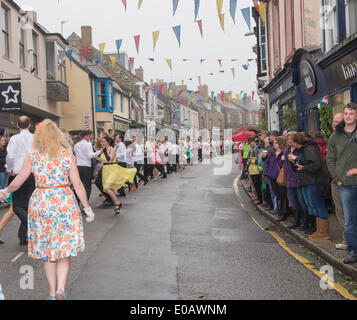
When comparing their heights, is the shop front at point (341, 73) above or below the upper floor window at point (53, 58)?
below

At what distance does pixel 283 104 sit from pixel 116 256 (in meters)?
14.7

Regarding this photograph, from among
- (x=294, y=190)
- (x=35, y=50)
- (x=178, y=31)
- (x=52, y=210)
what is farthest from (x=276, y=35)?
(x=52, y=210)

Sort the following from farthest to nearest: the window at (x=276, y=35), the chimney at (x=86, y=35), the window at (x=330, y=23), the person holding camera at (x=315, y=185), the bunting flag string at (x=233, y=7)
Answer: the chimney at (x=86, y=35) → the window at (x=276, y=35) → the window at (x=330, y=23) → the bunting flag string at (x=233, y=7) → the person holding camera at (x=315, y=185)

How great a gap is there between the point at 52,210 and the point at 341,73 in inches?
343

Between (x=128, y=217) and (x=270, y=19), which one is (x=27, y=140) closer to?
(x=128, y=217)

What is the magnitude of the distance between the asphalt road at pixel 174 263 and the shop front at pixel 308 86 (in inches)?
197

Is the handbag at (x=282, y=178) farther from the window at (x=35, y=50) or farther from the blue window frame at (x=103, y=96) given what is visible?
the blue window frame at (x=103, y=96)

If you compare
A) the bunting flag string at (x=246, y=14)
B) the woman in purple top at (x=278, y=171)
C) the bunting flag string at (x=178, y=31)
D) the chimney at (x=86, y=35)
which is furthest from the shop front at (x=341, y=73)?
the chimney at (x=86, y=35)

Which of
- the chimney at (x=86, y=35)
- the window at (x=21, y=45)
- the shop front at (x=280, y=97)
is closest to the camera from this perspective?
the shop front at (x=280, y=97)

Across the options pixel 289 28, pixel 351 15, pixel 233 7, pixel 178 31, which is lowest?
pixel 351 15

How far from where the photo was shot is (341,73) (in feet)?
35.8

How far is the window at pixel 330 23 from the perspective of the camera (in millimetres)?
11656

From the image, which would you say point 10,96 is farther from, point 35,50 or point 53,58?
point 53,58
